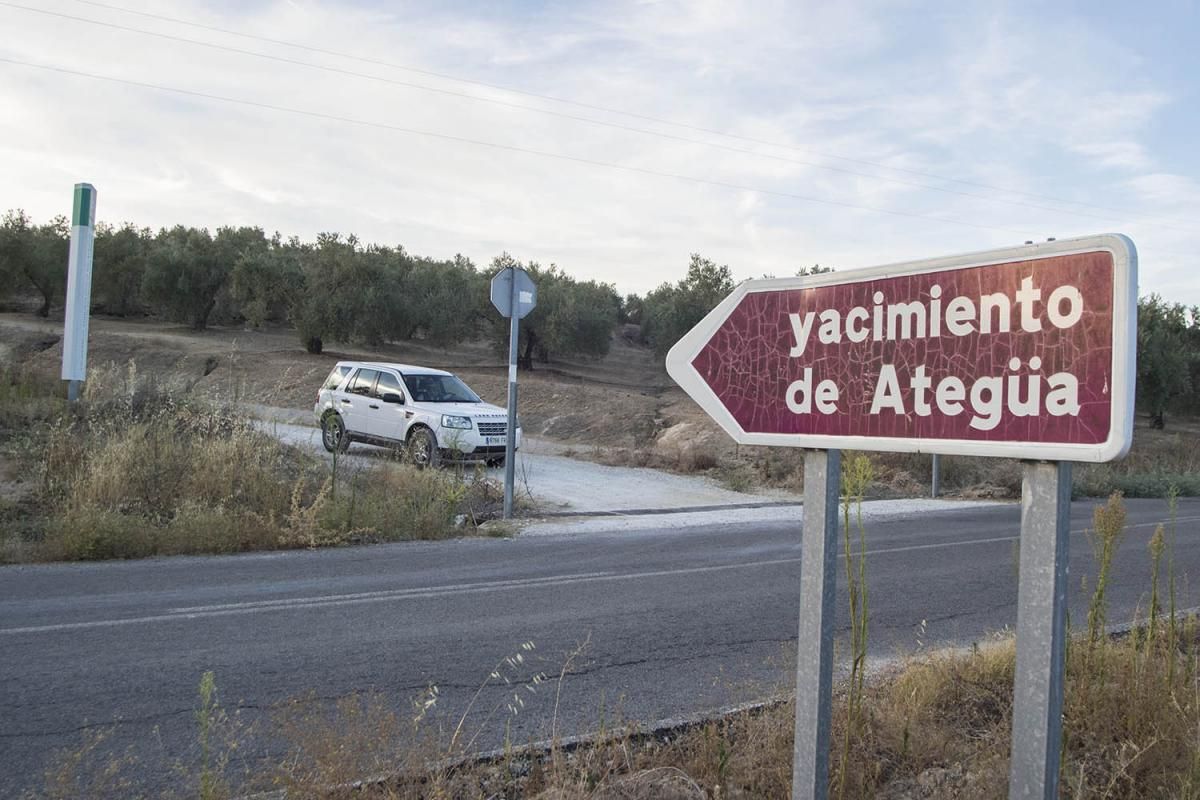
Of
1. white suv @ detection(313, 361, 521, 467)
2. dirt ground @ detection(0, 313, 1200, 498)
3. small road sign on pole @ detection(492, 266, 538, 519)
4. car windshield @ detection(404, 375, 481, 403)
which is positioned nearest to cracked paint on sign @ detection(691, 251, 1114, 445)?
small road sign on pole @ detection(492, 266, 538, 519)

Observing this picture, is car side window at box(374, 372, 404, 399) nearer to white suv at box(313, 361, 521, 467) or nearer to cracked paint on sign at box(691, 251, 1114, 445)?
white suv at box(313, 361, 521, 467)

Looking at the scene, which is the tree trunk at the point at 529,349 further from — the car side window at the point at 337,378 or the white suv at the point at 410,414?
the white suv at the point at 410,414

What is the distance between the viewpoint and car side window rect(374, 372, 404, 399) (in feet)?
56.5

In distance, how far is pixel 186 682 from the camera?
16.7 feet

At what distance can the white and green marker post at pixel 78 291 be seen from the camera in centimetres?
1512

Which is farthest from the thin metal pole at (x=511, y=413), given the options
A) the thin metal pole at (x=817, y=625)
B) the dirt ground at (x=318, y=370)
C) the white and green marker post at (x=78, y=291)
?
the thin metal pole at (x=817, y=625)

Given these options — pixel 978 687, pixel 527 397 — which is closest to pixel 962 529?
pixel 978 687

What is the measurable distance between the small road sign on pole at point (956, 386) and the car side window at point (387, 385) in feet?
48.4

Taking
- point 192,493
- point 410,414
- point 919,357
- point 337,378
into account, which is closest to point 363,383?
point 337,378

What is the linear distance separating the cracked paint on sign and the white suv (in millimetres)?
12526

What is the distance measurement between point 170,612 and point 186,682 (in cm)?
183

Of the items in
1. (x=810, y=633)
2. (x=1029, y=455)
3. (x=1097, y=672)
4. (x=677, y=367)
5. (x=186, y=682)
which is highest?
(x=677, y=367)

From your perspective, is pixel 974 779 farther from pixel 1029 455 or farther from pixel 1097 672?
pixel 1029 455

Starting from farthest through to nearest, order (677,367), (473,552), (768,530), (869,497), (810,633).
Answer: (869,497) → (768,530) → (473,552) → (677,367) → (810,633)
